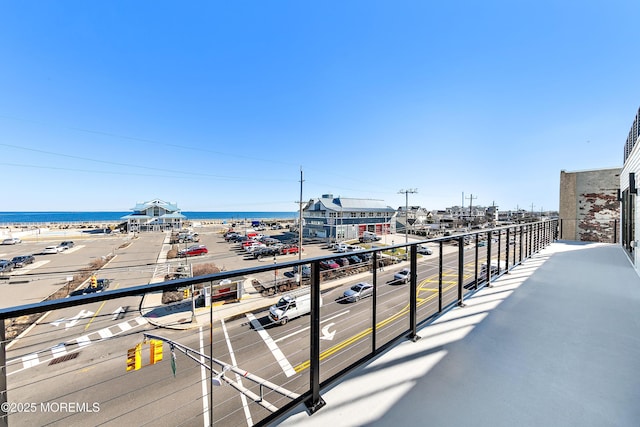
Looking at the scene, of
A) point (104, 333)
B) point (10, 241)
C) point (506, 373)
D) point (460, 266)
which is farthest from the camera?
point (10, 241)

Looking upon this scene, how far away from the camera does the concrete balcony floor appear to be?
4.58 feet

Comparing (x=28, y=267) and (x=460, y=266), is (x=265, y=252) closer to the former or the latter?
(x=28, y=267)

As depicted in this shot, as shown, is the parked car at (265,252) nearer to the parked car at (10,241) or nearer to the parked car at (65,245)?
the parked car at (65,245)

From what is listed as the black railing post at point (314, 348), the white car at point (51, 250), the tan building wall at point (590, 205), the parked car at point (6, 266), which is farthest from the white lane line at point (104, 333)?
the white car at point (51, 250)

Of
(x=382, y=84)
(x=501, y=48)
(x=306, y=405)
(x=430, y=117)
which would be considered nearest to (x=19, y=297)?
(x=306, y=405)

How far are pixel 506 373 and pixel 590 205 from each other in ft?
41.8

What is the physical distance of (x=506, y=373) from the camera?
1712 millimetres

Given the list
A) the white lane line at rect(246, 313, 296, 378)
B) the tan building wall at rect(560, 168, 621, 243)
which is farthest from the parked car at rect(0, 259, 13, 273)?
the tan building wall at rect(560, 168, 621, 243)

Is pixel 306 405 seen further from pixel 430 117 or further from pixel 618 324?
pixel 430 117

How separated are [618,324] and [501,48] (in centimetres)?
685

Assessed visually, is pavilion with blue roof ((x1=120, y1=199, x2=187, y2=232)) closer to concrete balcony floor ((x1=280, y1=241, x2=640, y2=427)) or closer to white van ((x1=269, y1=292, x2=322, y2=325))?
white van ((x1=269, y1=292, x2=322, y2=325))

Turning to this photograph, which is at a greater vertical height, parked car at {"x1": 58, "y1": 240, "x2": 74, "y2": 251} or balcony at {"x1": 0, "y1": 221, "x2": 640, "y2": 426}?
balcony at {"x1": 0, "y1": 221, "x2": 640, "y2": 426}

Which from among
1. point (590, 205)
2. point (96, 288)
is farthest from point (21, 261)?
point (590, 205)

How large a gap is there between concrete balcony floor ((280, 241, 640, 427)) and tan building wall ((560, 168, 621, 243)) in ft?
33.3
